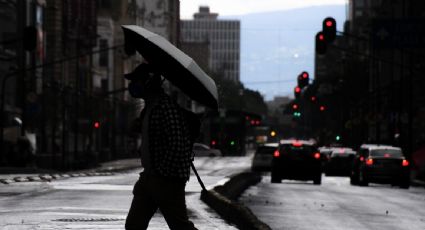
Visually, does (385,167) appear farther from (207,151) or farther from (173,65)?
(207,151)

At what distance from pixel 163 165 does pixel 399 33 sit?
46.7 m

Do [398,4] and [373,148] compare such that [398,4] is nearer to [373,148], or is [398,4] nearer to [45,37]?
[45,37]

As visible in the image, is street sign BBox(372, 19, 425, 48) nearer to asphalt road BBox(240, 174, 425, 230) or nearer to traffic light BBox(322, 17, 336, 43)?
traffic light BBox(322, 17, 336, 43)

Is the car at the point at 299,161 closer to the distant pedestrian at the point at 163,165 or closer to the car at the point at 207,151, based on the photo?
the distant pedestrian at the point at 163,165

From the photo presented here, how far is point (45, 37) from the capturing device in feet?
299

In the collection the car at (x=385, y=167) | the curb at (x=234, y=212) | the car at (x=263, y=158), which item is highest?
the curb at (x=234, y=212)

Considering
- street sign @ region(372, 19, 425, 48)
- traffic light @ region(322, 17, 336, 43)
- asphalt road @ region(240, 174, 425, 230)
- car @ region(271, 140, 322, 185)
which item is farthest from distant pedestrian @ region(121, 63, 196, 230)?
street sign @ region(372, 19, 425, 48)

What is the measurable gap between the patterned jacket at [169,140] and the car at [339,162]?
180 feet

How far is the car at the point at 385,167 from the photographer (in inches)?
1795

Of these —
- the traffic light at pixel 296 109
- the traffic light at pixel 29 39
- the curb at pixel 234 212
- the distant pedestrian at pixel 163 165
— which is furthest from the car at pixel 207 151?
the distant pedestrian at pixel 163 165

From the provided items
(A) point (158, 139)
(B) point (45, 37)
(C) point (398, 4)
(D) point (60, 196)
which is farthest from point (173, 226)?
(C) point (398, 4)

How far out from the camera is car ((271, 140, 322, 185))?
45.9m

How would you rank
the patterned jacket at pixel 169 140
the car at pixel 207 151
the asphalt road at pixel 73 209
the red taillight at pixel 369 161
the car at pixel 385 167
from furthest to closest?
the car at pixel 207 151, the red taillight at pixel 369 161, the car at pixel 385 167, the asphalt road at pixel 73 209, the patterned jacket at pixel 169 140

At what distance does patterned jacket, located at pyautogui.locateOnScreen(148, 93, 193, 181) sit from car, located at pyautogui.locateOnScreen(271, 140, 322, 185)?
3654 centimetres
